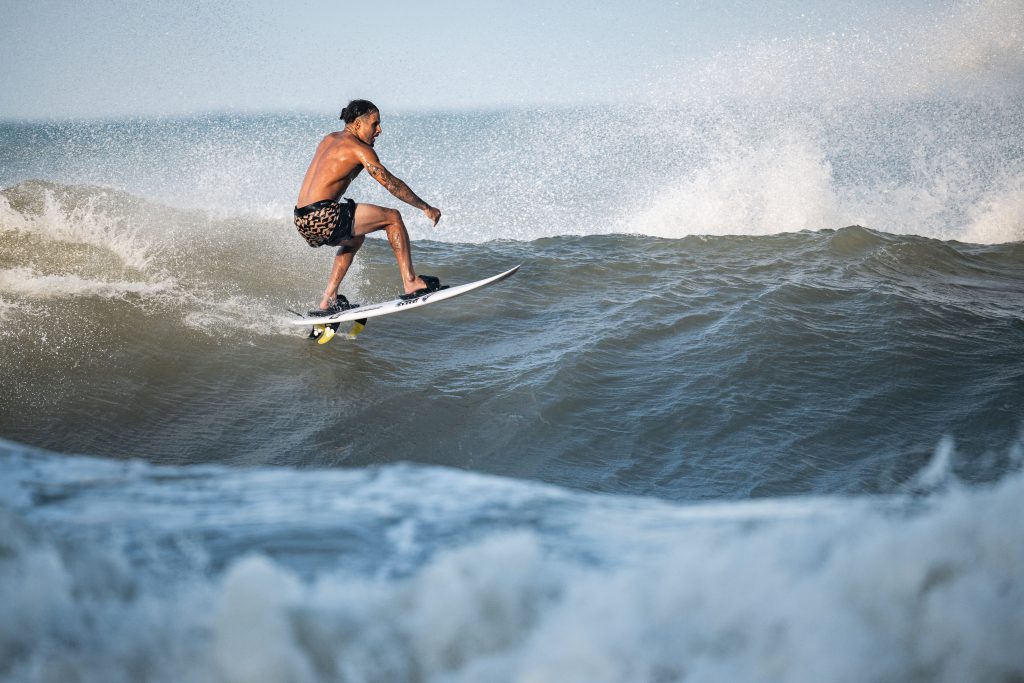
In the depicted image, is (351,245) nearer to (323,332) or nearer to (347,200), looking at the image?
(347,200)

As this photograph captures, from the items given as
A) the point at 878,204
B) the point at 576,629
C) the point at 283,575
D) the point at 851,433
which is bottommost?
the point at 851,433

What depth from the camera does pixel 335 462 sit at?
4242 millimetres

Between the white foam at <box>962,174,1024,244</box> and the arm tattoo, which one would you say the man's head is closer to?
the arm tattoo

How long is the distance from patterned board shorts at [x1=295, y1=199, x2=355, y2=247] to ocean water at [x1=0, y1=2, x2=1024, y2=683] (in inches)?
39.5

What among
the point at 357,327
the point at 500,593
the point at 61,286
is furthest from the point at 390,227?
the point at 500,593

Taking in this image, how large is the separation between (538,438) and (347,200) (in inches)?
105

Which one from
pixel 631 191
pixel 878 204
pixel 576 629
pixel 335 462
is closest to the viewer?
pixel 576 629

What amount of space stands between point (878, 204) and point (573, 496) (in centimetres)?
1191

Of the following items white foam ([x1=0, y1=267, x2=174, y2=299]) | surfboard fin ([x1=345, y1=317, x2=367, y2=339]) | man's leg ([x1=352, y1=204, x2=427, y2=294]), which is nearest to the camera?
man's leg ([x1=352, y1=204, x2=427, y2=294])

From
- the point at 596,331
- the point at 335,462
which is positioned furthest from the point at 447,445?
the point at 596,331

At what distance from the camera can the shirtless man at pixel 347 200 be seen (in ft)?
17.9

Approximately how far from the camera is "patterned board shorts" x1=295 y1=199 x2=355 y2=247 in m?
5.63

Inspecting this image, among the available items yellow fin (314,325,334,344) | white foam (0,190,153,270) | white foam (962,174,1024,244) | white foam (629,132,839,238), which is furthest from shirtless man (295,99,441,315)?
white foam (962,174,1024,244)

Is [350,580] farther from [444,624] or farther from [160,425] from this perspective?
[160,425]
